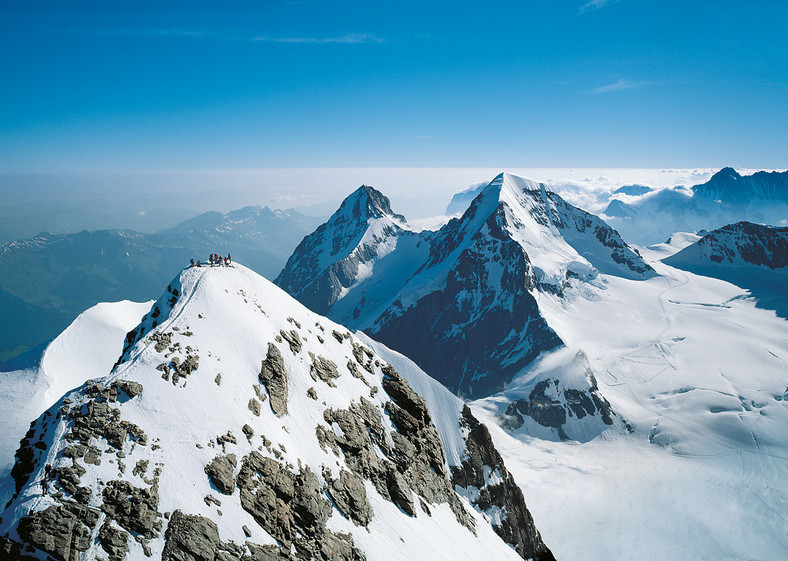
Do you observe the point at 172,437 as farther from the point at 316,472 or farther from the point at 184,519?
the point at 316,472

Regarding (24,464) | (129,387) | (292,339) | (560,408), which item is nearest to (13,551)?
(24,464)

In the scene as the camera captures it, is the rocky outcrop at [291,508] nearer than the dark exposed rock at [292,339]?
Yes

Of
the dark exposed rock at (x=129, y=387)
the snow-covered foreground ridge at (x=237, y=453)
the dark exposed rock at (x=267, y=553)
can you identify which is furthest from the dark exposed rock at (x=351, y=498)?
the dark exposed rock at (x=129, y=387)

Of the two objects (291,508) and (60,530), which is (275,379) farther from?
(60,530)

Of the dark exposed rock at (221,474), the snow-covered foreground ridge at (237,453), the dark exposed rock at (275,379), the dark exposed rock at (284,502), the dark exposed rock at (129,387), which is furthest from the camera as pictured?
the dark exposed rock at (275,379)

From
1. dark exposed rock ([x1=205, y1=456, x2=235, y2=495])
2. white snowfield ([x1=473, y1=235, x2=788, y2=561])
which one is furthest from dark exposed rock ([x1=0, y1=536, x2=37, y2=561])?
white snowfield ([x1=473, y1=235, x2=788, y2=561])

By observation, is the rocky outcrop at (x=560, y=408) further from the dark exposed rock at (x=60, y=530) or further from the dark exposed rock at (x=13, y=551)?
the dark exposed rock at (x=13, y=551)

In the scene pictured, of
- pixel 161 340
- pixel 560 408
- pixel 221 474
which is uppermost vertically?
pixel 161 340
